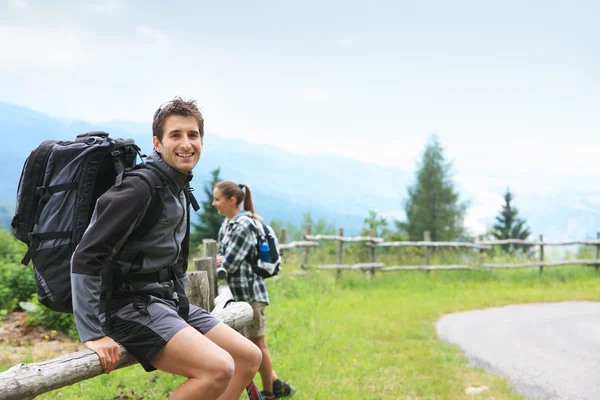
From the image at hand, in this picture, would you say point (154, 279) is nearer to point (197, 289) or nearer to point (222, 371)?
point (222, 371)

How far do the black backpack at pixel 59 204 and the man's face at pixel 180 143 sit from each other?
185mm

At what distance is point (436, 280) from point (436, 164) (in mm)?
44311

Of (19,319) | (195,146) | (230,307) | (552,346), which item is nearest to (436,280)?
(552,346)

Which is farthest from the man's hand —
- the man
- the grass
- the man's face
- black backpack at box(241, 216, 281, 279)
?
the grass

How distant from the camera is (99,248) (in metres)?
2.84

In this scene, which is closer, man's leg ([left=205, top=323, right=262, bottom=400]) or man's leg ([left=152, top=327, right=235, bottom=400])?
man's leg ([left=152, top=327, right=235, bottom=400])

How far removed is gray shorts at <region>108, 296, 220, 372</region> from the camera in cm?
300

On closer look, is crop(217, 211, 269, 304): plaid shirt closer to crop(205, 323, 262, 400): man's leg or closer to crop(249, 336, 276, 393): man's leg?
crop(249, 336, 276, 393): man's leg

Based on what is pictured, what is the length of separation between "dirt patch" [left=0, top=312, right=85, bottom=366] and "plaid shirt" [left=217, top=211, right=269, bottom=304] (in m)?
3.09

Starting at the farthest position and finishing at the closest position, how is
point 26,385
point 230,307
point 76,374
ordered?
point 230,307, point 76,374, point 26,385

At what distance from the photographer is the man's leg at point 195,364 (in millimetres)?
2982

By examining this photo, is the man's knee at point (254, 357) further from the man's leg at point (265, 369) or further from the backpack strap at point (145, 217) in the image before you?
the man's leg at point (265, 369)

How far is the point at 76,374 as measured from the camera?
116 inches

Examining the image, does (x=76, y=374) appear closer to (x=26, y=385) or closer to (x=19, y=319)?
(x=26, y=385)
